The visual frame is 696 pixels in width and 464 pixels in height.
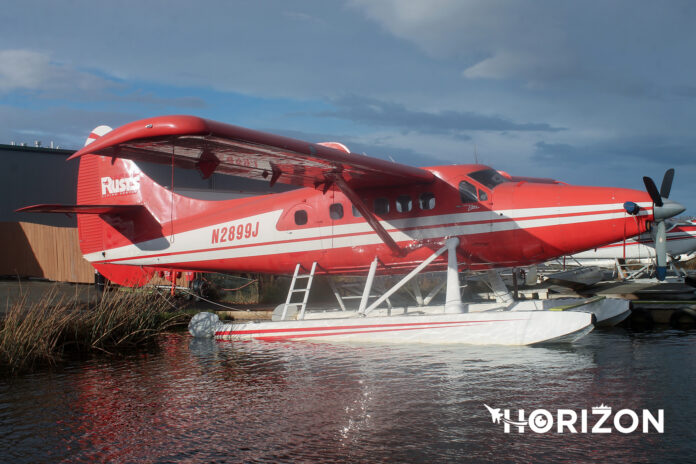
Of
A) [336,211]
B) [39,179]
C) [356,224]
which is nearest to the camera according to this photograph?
[356,224]

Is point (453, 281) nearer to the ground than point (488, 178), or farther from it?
nearer to the ground

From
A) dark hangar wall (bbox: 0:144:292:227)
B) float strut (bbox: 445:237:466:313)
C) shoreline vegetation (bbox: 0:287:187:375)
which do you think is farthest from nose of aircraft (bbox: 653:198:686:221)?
dark hangar wall (bbox: 0:144:292:227)

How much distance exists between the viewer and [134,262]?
12.5m

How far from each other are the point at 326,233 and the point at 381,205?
45.5 inches

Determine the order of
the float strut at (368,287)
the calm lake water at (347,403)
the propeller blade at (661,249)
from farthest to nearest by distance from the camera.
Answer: the float strut at (368,287), the propeller blade at (661,249), the calm lake water at (347,403)

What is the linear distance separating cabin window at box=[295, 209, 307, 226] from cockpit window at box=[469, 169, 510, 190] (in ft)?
10.2

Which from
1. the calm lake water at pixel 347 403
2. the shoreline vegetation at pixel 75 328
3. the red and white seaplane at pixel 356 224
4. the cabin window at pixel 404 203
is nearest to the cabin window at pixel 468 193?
the red and white seaplane at pixel 356 224

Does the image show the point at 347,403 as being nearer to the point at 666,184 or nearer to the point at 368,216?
the point at 368,216

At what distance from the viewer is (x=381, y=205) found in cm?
1031

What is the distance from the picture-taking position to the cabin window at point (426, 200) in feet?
32.4

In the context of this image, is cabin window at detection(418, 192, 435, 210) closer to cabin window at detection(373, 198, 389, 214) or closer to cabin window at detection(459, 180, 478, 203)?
cabin window at detection(459, 180, 478, 203)

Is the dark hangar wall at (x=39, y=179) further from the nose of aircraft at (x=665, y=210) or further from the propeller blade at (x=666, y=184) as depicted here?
the nose of aircraft at (x=665, y=210)

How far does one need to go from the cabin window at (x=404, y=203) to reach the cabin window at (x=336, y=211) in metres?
1.07

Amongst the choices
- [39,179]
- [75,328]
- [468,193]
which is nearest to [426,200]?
[468,193]
